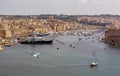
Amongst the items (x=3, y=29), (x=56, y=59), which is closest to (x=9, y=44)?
(x=3, y=29)

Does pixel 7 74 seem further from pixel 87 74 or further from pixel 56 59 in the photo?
pixel 56 59

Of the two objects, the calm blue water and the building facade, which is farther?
the building facade

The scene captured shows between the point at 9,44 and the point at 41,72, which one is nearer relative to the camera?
the point at 41,72

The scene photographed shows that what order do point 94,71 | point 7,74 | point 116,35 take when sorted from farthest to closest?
point 116,35 → point 94,71 → point 7,74

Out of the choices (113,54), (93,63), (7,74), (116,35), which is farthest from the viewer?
(116,35)

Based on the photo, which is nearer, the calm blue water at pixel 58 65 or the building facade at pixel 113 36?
the calm blue water at pixel 58 65

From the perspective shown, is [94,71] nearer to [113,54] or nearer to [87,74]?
[87,74]

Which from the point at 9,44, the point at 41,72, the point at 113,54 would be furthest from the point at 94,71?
the point at 9,44

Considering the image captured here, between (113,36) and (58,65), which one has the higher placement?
(58,65)

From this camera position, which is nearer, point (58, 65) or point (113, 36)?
point (58, 65)
